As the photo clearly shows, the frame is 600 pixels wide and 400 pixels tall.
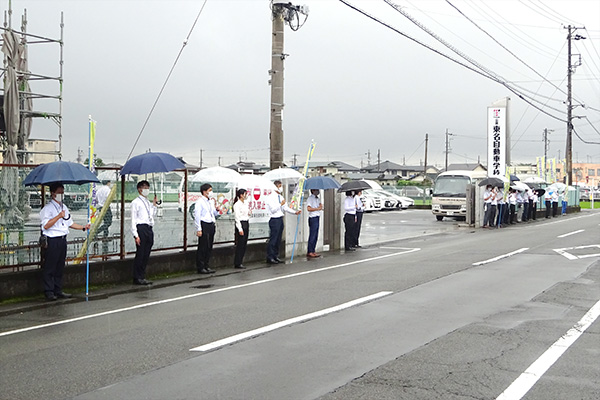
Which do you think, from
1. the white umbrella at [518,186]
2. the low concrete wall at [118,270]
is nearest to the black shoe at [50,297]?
the low concrete wall at [118,270]

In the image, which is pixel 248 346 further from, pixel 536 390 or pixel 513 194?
pixel 513 194

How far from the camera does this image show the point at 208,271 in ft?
46.2

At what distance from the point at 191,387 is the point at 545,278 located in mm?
8922

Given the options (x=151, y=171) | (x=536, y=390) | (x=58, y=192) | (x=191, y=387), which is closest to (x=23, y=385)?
(x=191, y=387)

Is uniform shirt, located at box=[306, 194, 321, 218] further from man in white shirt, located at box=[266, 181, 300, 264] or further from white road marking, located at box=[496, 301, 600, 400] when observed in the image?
white road marking, located at box=[496, 301, 600, 400]

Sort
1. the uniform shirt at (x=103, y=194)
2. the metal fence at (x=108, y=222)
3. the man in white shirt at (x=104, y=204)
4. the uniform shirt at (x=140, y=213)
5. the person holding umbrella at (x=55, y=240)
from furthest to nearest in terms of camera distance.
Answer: the uniform shirt at (x=103, y=194) → the man in white shirt at (x=104, y=204) → the uniform shirt at (x=140, y=213) → the metal fence at (x=108, y=222) → the person holding umbrella at (x=55, y=240)

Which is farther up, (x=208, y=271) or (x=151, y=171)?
(x=151, y=171)

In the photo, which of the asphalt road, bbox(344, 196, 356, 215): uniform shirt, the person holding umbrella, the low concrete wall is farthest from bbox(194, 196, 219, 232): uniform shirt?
bbox(344, 196, 356, 215): uniform shirt

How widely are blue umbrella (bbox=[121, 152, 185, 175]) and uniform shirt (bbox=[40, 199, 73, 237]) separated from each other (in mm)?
1633

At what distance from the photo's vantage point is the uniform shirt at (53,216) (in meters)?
10.7

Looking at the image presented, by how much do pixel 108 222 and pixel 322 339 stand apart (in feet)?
22.2

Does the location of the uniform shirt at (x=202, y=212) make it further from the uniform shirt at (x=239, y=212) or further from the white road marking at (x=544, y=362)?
the white road marking at (x=544, y=362)

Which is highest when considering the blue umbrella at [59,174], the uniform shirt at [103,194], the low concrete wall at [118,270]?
the blue umbrella at [59,174]

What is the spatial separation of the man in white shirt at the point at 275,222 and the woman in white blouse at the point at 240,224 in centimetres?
93
